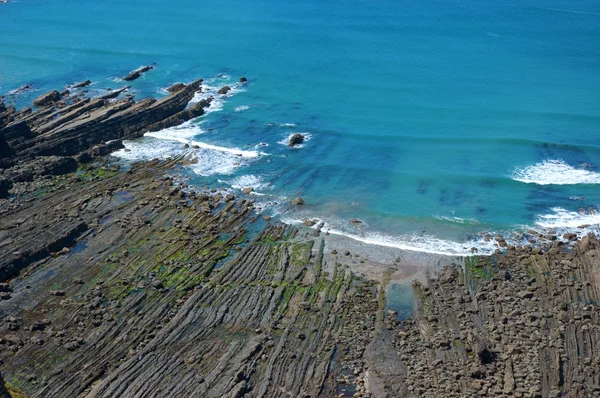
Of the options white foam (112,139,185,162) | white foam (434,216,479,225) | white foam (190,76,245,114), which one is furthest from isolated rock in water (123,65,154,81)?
white foam (434,216,479,225)

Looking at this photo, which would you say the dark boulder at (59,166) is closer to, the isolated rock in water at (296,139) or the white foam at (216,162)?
the white foam at (216,162)

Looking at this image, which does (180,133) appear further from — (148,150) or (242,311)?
(242,311)

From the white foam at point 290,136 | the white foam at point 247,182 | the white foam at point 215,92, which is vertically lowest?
the white foam at point 247,182

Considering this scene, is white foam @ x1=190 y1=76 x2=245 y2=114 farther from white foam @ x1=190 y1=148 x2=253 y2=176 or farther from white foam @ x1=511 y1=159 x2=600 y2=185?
white foam @ x1=511 y1=159 x2=600 y2=185

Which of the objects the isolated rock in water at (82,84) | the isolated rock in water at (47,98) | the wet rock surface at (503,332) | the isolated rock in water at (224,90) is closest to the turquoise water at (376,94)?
the isolated rock in water at (82,84)

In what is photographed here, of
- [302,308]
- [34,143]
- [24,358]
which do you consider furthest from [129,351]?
[34,143]

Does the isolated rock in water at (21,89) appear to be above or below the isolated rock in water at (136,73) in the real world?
below
